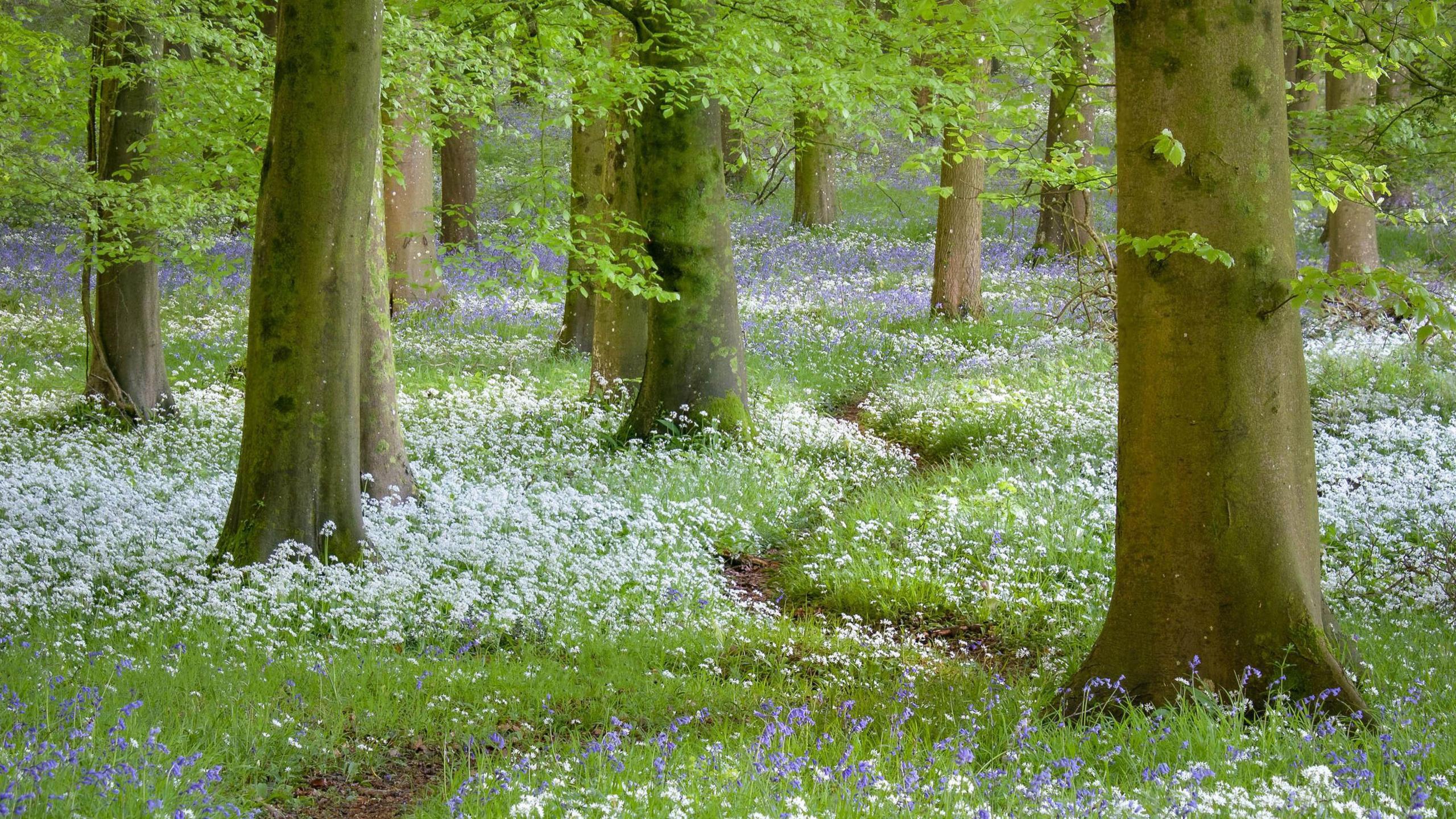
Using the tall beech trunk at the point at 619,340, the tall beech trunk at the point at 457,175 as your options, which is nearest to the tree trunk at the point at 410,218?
the tall beech trunk at the point at 457,175

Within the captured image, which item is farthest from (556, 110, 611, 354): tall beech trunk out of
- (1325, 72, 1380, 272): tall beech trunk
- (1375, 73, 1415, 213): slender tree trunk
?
(1325, 72, 1380, 272): tall beech trunk

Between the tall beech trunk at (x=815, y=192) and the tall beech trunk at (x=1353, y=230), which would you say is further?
the tall beech trunk at (x=815, y=192)

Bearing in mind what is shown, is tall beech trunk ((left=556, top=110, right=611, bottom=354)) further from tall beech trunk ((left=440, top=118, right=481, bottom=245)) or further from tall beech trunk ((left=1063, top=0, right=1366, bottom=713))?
tall beech trunk ((left=1063, top=0, right=1366, bottom=713))

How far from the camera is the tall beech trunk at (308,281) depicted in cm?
637

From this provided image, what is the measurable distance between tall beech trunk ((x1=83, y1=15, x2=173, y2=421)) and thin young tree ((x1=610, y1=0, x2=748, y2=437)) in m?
4.88

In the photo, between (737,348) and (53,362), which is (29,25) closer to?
(53,362)

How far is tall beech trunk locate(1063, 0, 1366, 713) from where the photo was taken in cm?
422

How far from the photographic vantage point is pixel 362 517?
23.4 feet

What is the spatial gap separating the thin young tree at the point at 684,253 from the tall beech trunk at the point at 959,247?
6727mm

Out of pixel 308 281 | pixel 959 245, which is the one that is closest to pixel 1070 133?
pixel 959 245

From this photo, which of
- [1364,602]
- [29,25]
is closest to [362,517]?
[1364,602]

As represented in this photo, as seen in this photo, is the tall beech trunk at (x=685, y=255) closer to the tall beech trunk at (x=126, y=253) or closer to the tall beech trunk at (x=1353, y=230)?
the tall beech trunk at (x=126, y=253)

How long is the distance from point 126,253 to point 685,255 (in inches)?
244

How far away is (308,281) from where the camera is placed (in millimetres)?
6430
